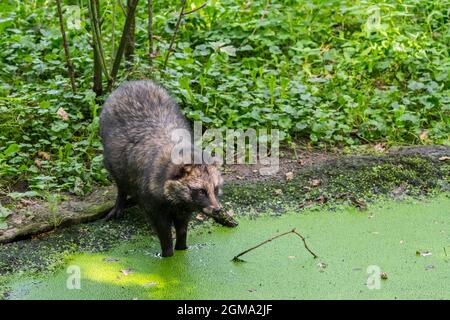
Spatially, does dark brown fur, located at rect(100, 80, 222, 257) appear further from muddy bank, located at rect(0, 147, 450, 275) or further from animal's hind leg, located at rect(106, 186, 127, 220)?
muddy bank, located at rect(0, 147, 450, 275)

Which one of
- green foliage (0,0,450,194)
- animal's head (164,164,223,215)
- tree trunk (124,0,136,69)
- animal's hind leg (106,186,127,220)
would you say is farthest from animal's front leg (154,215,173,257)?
tree trunk (124,0,136,69)

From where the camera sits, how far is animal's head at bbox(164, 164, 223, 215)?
18.7 feet

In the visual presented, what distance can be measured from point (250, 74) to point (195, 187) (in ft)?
11.2

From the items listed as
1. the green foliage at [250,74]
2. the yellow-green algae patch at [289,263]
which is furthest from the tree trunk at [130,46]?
the yellow-green algae patch at [289,263]

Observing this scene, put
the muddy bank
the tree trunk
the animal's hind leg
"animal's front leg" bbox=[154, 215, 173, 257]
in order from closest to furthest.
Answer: "animal's front leg" bbox=[154, 215, 173, 257], the muddy bank, the animal's hind leg, the tree trunk

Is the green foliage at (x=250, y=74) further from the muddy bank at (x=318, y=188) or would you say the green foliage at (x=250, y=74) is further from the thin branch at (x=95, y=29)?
the muddy bank at (x=318, y=188)

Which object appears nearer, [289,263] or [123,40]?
[289,263]

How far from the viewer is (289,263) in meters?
5.76

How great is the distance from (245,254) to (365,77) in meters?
3.90

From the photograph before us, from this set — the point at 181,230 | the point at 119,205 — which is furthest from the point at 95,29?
the point at 181,230

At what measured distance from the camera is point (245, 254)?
5.93m

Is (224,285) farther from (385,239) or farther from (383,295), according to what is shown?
(385,239)

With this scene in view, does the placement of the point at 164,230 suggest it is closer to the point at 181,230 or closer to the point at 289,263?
the point at 181,230

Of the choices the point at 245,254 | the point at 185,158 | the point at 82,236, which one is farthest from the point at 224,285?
the point at 82,236
